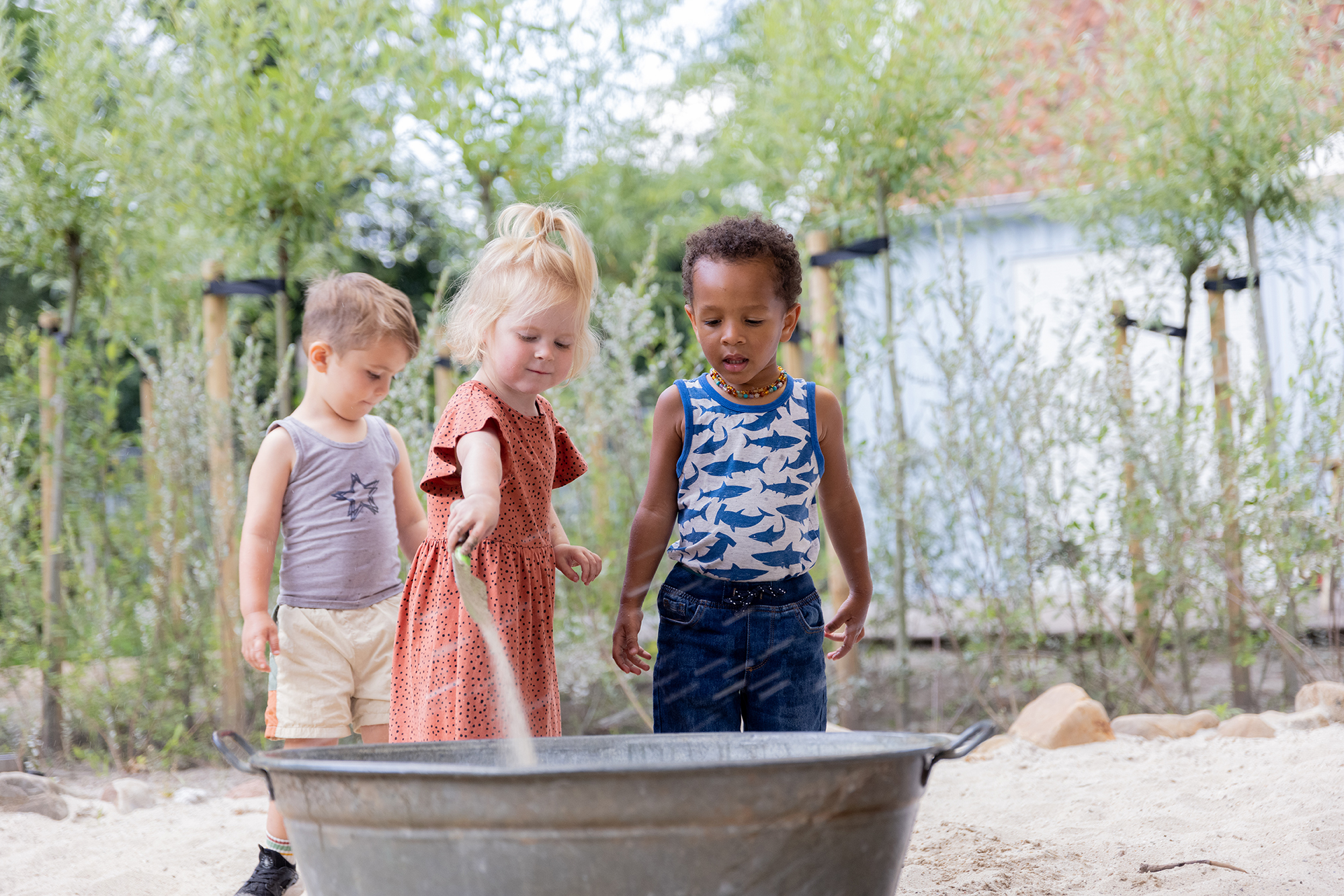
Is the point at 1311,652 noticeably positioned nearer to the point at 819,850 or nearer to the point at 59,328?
the point at 819,850

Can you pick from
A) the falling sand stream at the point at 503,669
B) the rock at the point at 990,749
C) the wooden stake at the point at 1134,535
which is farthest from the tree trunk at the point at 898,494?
the falling sand stream at the point at 503,669

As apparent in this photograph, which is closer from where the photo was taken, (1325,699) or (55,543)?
(1325,699)

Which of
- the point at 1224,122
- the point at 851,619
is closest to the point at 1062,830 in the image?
the point at 851,619

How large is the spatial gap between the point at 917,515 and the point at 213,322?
2.74 meters

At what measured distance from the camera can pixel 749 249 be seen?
2107 mm

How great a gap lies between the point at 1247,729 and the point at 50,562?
4113 mm

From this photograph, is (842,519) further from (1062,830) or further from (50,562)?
(50,562)

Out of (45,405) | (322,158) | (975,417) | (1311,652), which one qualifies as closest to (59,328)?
(45,405)

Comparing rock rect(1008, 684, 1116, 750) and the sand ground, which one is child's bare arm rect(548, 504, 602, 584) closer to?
the sand ground

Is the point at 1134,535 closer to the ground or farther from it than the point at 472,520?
closer to the ground

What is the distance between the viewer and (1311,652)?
3.95 meters

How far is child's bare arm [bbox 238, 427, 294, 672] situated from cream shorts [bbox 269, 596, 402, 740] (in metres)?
0.05

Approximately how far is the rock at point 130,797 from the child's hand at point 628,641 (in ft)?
6.11

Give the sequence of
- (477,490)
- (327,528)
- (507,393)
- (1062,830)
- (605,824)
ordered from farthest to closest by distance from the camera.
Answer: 1. (1062,830)
2. (327,528)
3. (507,393)
4. (477,490)
5. (605,824)
